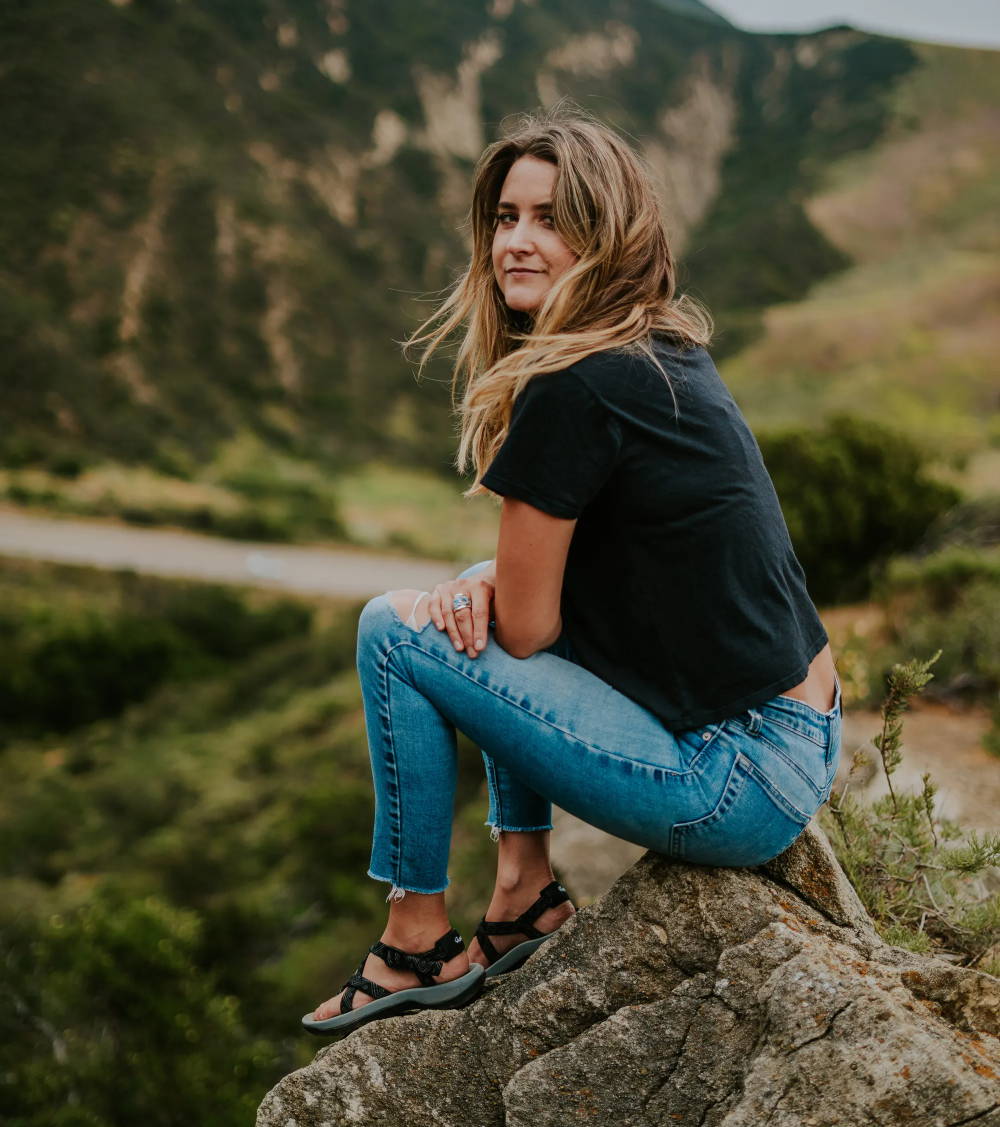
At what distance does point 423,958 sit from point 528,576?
0.84 metres

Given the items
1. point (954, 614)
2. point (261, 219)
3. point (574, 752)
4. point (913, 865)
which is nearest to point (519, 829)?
point (574, 752)

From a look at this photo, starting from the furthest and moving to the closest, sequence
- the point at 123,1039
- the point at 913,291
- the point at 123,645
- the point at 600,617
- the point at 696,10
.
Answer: the point at 696,10 < the point at 913,291 < the point at 123,645 < the point at 123,1039 < the point at 600,617

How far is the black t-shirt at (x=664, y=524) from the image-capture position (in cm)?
178

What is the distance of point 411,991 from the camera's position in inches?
83.8

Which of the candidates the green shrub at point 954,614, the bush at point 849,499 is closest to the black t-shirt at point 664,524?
the green shrub at point 954,614

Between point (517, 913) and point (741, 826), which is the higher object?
point (741, 826)

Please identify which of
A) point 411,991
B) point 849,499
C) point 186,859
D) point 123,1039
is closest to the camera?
point 411,991

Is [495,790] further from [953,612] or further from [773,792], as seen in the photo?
[953,612]

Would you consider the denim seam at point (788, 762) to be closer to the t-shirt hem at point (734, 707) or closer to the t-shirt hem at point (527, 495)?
the t-shirt hem at point (734, 707)

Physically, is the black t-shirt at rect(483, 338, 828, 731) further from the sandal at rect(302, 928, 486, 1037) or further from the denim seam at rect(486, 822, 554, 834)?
the sandal at rect(302, 928, 486, 1037)

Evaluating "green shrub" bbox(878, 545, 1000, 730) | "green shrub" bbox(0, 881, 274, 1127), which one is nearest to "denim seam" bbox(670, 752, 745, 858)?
"green shrub" bbox(878, 545, 1000, 730)

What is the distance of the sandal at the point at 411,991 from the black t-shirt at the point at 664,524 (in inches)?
26.9

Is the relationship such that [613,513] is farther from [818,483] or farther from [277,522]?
[277,522]

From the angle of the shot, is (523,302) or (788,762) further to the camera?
(523,302)
